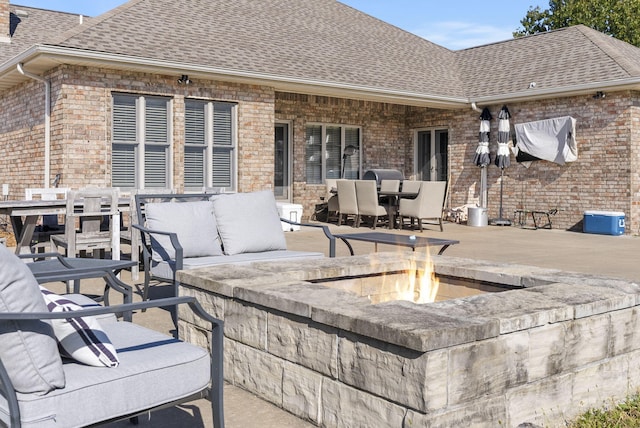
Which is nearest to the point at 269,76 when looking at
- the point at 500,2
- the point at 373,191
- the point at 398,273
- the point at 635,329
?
the point at 373,191

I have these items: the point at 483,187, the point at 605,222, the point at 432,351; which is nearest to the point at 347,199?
the point at 483,187

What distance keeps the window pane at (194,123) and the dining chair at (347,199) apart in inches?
141

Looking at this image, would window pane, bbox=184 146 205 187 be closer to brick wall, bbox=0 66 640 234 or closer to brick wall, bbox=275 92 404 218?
brick wall, bbox=0 66 640 234

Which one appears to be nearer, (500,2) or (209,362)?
(209,362)

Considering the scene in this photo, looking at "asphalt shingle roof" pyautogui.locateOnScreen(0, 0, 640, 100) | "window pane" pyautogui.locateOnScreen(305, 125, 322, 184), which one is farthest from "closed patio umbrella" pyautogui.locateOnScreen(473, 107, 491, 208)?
"window pane" pyautogui.locateOnScreen(305, 125, 322, 184)

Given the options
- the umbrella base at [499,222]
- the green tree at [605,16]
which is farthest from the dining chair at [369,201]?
the green tree at [605,16]

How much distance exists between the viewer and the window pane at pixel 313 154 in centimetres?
1555

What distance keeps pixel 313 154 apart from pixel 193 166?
447 centimetres

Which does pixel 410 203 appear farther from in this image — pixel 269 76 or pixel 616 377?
→ pixel 616 377

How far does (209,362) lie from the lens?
2533 mm

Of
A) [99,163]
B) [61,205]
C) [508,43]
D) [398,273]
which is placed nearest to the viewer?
[398,273]

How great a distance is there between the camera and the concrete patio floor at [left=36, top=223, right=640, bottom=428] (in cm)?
308

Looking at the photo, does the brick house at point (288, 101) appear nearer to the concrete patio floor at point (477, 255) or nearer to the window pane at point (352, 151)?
the window pane at point (352, 151)

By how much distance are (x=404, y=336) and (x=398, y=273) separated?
2.12 m
